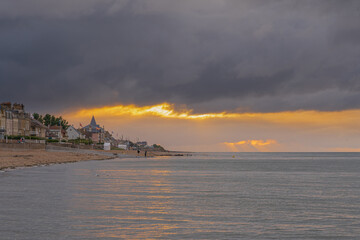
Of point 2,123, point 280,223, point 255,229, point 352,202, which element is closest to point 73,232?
point 255,229

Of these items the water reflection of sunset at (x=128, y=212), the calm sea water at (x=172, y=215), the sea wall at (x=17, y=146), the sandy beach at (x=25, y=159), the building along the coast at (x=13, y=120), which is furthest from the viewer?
the building along the coast at (x=13, y=120)

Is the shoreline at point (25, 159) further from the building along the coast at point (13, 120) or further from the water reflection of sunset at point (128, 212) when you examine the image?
the building along the coast at point (13, 120)

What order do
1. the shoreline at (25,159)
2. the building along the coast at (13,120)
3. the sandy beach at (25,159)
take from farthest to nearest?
1. the building along the coast at (13,120)
2. the sandy beach at (25,159)
3. the shoreline at (25,159)

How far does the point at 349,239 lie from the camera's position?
53.6 ft

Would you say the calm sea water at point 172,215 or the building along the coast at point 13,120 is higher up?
the building along the coast at point 13,120

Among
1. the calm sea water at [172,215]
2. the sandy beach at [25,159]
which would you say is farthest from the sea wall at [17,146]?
the calm sea water at [172,215]

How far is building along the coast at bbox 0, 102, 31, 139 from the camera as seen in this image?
152 m

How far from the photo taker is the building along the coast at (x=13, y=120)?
152 m

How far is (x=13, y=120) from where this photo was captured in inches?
6403

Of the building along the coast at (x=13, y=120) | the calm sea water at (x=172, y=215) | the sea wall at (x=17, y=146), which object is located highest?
the building along the coast at (x=13, y=120)

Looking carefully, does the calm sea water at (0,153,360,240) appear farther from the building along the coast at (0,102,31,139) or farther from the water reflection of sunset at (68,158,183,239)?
the building along the coast at (0,102,31,139)

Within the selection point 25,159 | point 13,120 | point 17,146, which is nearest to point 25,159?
point 25,159

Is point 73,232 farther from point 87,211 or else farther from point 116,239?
point 87,211

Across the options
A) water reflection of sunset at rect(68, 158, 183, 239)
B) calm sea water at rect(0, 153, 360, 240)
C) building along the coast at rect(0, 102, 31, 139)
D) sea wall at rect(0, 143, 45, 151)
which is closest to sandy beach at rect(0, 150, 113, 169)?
sea wall at rect(0, 143, 45, 151)
